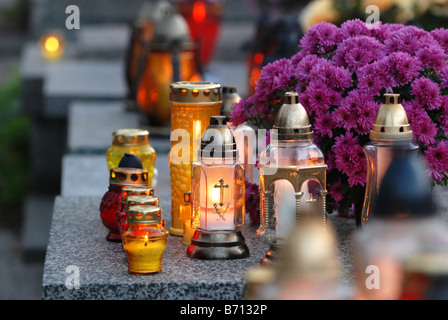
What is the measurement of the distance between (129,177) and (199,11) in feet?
16.9

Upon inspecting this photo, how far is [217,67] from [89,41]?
1.54m

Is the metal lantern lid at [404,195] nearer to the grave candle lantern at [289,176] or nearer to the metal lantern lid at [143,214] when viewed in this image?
the grave candle lantern at [289,176]

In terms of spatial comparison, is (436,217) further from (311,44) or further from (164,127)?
(164,127)

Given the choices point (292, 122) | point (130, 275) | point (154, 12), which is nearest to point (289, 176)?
point (292, 122)

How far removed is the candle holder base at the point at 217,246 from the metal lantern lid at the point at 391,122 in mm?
580

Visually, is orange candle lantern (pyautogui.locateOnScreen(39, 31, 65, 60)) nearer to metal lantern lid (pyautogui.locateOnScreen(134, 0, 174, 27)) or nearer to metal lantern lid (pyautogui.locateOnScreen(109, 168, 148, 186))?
metal lantern lid (pyautogui.locateOnScreen(134, 0, 174, 27))

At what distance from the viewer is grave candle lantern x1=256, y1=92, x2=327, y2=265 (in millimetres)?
2645

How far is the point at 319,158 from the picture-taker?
2691mm

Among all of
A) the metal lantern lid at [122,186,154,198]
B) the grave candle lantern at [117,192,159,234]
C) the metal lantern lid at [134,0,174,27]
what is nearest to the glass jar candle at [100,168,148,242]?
the metal lantern lid at [122,186,154,198]

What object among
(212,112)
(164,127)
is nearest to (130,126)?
(164,127)

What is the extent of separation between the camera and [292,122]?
8.65 ft

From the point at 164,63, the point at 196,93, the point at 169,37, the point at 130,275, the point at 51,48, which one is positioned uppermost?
the point at 51,48

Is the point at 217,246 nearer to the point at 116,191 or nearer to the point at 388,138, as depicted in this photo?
the point at 116,191

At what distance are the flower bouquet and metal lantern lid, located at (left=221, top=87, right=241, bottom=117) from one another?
0.36 m
